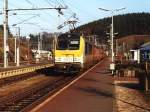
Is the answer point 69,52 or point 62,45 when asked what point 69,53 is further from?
→ point 62,45

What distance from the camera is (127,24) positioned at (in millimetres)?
167875

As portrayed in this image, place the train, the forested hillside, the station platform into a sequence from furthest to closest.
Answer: the forested hillside, the train, the station platform

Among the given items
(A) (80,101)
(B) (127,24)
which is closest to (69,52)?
(A) (80,101)

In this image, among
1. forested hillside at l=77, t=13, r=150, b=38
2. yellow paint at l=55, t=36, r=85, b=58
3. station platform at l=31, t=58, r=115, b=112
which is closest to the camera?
station platform at l=31, t=58, r=115, b=112

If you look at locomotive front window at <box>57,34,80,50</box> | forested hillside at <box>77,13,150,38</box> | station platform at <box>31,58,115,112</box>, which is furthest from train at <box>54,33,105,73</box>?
forested hillside at <box>77,13,150,38</box>

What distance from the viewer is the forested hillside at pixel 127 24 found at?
521 feet

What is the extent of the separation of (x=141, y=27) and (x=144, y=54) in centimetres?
11757

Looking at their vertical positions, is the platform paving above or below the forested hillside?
below

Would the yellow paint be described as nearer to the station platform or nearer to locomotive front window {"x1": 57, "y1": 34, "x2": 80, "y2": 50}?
locomotive front window {"x1": 57, "y1": 34, "x2": 80, "y2": 50}

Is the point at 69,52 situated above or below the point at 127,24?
below

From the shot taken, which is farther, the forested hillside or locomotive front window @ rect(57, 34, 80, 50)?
the forested hillside

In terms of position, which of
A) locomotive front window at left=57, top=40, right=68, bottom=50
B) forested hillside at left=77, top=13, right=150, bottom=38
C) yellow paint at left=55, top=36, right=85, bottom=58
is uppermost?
forested hillside at left=77, top=13, right=150, bottom=38

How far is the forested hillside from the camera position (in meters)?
159

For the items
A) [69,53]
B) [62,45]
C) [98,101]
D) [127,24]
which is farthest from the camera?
[127,24]
